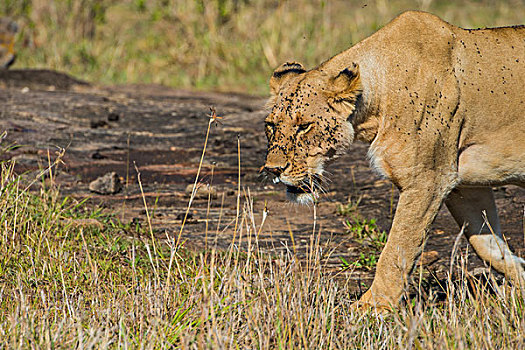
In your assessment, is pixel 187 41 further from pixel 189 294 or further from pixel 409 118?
pixel 189 294

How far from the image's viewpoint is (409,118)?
4105 millimetres

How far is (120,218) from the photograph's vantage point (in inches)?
225

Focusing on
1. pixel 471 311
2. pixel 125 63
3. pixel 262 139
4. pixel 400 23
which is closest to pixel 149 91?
pixel 125 63

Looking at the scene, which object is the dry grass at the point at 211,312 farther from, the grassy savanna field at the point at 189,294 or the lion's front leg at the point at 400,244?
the lion's front leg at the point at 400,244

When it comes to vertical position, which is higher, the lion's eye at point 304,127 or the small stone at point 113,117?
the lion's eye at point 304,127

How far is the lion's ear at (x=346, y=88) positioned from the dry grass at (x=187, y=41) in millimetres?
7387

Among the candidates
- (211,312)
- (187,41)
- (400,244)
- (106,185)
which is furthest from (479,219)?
(187,41)

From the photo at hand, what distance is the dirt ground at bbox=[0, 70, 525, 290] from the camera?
5594mm

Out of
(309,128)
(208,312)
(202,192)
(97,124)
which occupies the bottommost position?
(208,312)

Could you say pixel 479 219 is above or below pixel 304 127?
below

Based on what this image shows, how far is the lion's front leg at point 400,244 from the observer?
165 inches

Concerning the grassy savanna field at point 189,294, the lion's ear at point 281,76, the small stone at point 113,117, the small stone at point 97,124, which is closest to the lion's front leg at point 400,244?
the grassy savanna field at point 189,294

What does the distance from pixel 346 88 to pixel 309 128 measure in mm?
280

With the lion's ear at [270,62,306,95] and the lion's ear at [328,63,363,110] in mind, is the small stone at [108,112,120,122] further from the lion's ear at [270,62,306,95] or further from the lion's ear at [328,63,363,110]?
the lion's ear at [328,63,363,110]
